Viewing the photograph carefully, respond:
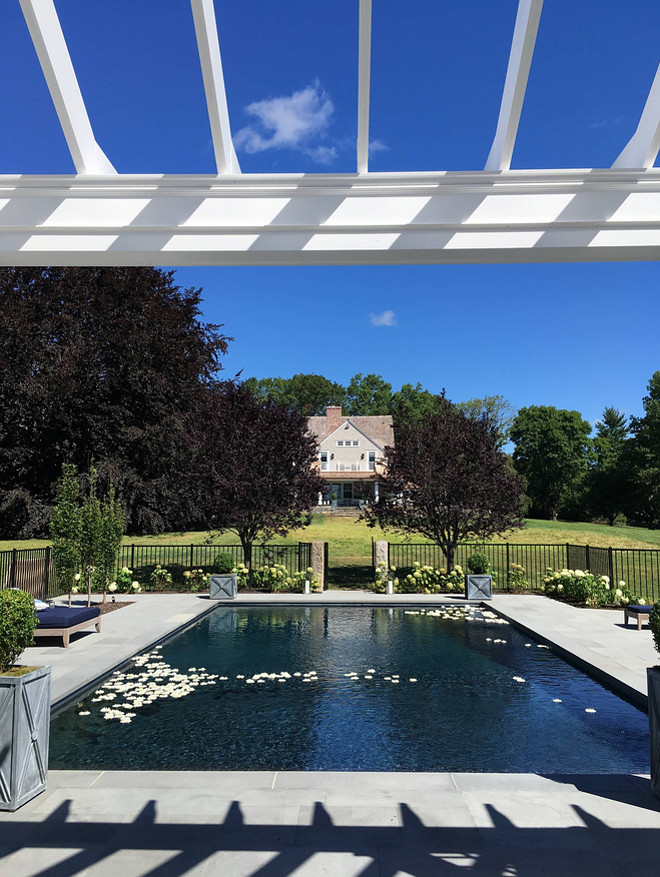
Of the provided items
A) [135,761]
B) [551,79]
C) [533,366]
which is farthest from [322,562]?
[533,366]

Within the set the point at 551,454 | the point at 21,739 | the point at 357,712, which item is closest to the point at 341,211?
the point at 21,739

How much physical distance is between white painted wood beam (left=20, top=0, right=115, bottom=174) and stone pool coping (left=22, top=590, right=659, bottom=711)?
6247mm

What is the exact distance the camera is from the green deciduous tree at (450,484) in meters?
17.3

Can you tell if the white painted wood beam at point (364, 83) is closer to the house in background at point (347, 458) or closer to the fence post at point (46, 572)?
the fence post at point (46, 572)

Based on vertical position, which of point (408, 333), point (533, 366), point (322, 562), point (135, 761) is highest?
point (408, 333)

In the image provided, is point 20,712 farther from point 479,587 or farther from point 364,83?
point 479,587

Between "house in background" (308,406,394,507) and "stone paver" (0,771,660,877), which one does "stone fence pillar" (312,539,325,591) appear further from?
"house in background" (308,406,394,507)

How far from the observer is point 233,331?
3147 cm

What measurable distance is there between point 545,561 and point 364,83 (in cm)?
2415

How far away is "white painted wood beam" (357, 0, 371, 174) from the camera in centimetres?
352

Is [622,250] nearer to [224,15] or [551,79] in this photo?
[551,79]

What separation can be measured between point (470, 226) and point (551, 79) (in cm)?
243

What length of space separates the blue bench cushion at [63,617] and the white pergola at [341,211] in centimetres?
798

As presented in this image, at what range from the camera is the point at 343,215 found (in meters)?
4.23
